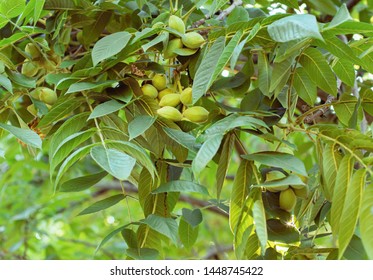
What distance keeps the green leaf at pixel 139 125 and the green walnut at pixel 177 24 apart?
0.12 m

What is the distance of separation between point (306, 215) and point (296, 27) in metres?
0.30

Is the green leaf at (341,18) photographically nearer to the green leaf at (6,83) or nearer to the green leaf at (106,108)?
the green leaf at (106,108)

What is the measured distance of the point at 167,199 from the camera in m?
0.80

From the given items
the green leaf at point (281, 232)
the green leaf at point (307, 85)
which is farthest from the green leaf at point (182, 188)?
the green leaf at point (307, 85)

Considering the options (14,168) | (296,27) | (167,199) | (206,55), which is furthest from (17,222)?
(296,27)

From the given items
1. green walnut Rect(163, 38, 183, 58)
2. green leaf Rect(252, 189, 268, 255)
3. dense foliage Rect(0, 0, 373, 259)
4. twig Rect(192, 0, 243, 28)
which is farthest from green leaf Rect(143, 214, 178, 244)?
twig Rect(192, 0, 243, 28)

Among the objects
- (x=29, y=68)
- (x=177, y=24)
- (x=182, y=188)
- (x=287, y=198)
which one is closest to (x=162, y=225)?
(x=182, y=188)

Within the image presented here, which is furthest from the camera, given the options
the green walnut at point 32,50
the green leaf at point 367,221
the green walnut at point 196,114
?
the green walnut at point 32,50

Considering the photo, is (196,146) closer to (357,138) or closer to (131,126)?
(131,126)

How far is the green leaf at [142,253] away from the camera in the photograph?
0.72 m

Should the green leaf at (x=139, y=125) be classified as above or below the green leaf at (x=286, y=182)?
above

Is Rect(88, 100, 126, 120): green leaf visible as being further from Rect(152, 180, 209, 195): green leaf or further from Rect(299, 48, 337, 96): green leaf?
Rect(299, 48, 337, 96): green leaf

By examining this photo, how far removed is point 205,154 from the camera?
62 cm

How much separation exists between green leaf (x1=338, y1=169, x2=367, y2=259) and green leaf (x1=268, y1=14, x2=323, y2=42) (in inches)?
5.7
